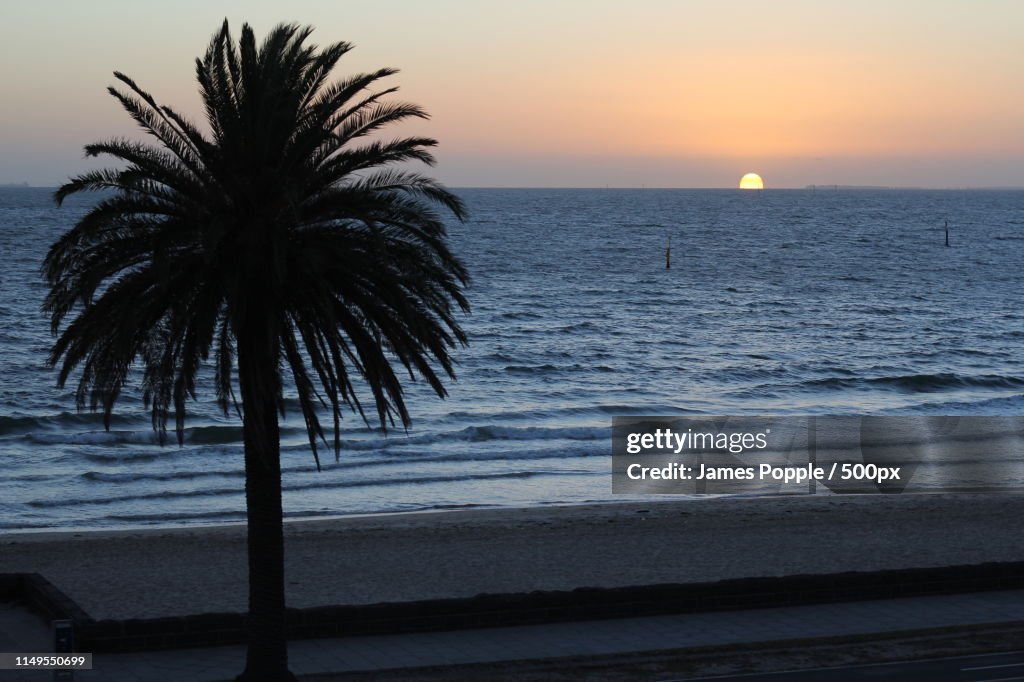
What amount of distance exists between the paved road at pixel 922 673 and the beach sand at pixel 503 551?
4.77m

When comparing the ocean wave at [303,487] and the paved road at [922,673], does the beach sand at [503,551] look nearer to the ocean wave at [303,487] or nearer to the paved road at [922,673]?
the ocean wave at [303,487]

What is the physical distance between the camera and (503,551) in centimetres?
2106

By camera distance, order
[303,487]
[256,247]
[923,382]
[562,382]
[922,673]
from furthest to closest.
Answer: [923,382]
[562,382]
[303,487]
[922,673]
[256,247]

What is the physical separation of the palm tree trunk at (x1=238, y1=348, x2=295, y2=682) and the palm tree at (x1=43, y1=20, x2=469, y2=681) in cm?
4

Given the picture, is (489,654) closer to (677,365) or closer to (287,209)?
(287,209)

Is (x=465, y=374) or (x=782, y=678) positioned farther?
(x=465, y=374)

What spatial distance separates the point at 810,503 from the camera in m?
27.9

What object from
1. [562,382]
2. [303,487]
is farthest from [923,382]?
[303,487]

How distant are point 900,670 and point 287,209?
8669mm

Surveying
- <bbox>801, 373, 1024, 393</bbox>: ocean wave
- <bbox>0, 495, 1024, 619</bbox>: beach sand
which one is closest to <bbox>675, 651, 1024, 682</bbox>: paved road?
<bbox>0, 495, 1024, 619</bbox>: beach sand

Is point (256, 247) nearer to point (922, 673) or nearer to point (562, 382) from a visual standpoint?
point (922, 673)

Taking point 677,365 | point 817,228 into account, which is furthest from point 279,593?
point 817,228

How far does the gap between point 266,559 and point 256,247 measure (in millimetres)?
3426

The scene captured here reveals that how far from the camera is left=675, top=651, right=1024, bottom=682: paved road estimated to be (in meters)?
13.6
